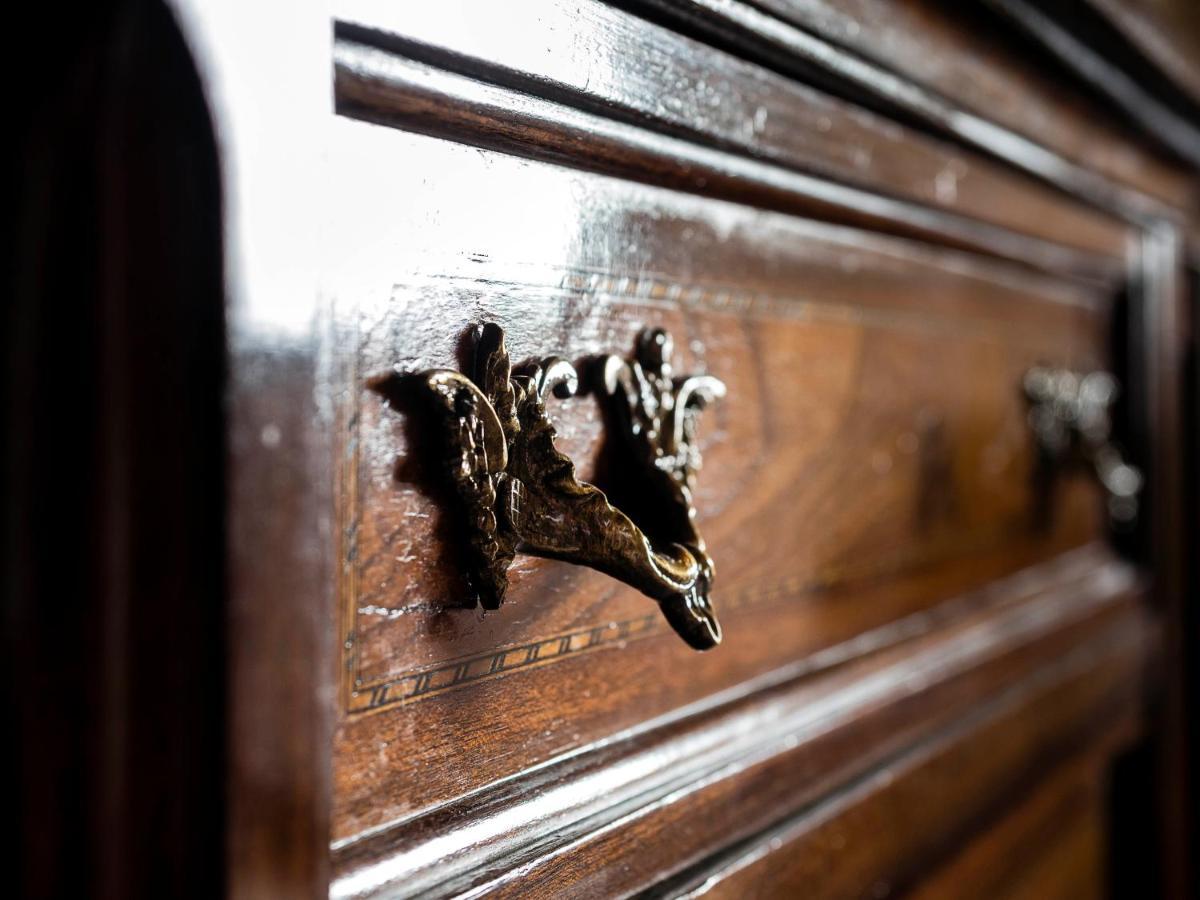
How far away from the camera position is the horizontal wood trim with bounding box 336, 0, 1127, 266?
9.5 inches

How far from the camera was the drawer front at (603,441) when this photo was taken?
0.78 ft

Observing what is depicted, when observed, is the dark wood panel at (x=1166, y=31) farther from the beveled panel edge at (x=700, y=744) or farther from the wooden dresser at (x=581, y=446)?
the beveled panel edge at (x=700, y=744)

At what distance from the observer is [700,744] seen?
1.15ft

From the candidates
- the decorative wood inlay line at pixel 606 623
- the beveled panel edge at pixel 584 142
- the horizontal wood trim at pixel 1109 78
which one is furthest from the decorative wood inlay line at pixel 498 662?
the horizontal wood trim at pixel 1109 78

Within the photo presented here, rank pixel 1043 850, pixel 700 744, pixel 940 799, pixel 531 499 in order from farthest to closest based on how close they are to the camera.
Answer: pixel 1043 850, pixel 940 799, pixel 700 744, pixel 531 499

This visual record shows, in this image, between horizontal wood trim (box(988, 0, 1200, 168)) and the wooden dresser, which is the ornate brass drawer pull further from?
horizontal wood trim (box(988, 0, 1200, 168))

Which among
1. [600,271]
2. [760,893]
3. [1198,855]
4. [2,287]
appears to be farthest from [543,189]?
[1198,855]

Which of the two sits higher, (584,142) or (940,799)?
(584,142)

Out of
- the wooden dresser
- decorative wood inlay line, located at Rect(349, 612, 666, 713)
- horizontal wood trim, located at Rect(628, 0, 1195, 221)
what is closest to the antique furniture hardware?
the wooden dresser

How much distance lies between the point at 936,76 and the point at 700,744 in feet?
0.92

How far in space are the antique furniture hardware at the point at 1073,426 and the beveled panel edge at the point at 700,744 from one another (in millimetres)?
63

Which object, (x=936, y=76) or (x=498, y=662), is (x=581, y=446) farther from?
(x=936, y=76)

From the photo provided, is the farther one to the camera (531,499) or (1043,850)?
(1043,850)

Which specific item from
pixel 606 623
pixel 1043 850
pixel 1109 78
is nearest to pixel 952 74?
pixel 1109 78
